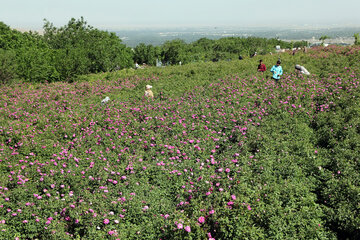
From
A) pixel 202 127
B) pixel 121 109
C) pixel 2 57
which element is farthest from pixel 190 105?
pixel 2 57

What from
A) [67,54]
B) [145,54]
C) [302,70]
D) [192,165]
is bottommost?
[192,165]

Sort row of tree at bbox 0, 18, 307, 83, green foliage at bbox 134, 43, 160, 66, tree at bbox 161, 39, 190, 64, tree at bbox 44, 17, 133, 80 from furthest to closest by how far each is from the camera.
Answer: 1. tree at bbox 161, 39, 190, 64
2. green foliage at bbox 134, 43, 160, 66
3. tree at bbox 44, 17, 133, 80
4. row of tree at bbox 0, 18, 307, 83

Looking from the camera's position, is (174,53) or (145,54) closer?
(145,54)

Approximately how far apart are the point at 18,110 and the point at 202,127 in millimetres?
9516

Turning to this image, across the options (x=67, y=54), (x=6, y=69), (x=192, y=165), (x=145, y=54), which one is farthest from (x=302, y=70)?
(x=145, y=54)

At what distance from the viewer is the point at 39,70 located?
72.0ft

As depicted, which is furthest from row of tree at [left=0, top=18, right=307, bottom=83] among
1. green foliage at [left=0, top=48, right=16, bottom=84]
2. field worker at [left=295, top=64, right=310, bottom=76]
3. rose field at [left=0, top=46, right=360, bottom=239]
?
field worker at [left=295, top=64, right=310, bottom=76]

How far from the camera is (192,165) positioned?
7.03 m

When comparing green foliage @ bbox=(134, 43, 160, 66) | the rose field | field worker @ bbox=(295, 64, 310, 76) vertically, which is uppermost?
green foliage @ bbox=(134, 43, 160, 66)

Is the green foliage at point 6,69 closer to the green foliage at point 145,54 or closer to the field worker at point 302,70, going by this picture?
the field worker at point 302,70

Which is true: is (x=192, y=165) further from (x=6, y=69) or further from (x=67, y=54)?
(x=67, y=54)

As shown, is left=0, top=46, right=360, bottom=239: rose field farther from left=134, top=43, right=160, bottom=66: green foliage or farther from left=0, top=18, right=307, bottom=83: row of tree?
left=134, top=43, right=160, bottom=66: green foliage

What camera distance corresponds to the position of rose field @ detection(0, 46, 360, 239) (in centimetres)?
493

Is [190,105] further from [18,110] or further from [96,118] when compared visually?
[18,110]
